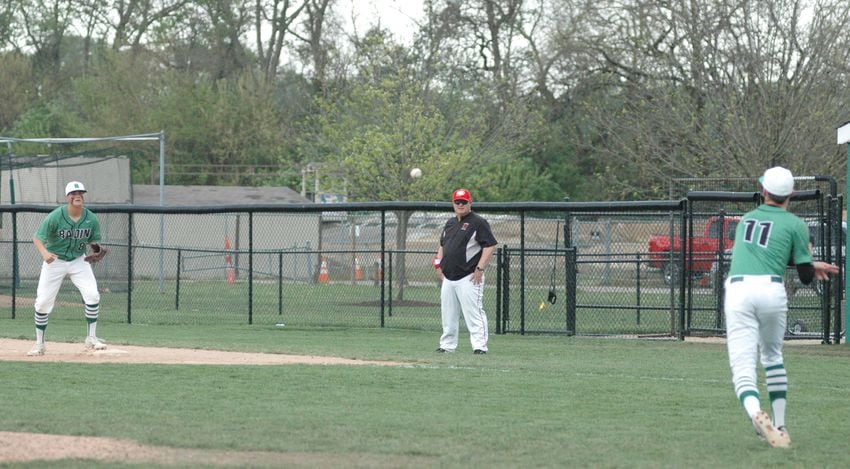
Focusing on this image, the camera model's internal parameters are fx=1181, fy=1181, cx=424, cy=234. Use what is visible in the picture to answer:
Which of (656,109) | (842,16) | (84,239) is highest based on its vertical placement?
(842,16)

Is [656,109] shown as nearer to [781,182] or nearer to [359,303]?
[359,303]

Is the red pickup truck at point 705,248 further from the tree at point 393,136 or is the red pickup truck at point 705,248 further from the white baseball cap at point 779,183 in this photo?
the tree at point 393,136

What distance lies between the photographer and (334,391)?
10109 millimetres

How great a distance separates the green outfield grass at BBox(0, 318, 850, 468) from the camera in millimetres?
7465

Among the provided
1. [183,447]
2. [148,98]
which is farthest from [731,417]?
[148,98]

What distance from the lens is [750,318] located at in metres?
7.86

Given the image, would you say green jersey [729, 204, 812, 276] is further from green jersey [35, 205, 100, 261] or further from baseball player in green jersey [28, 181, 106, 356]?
green jersey [35, 205, 100, 261]

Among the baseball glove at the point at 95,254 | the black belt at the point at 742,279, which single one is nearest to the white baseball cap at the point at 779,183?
the black belt at the point at 742,279

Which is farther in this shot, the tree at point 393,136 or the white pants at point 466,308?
the tree at point 393,136

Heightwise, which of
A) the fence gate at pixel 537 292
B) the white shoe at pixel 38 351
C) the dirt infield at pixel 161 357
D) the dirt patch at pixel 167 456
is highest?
the fence gate at pixel 537 292

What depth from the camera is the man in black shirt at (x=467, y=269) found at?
1379 centimetres

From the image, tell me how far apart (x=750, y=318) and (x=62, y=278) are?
840cm

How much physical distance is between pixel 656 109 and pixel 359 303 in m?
11.7

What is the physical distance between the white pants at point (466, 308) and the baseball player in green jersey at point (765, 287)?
5951 millimetres
